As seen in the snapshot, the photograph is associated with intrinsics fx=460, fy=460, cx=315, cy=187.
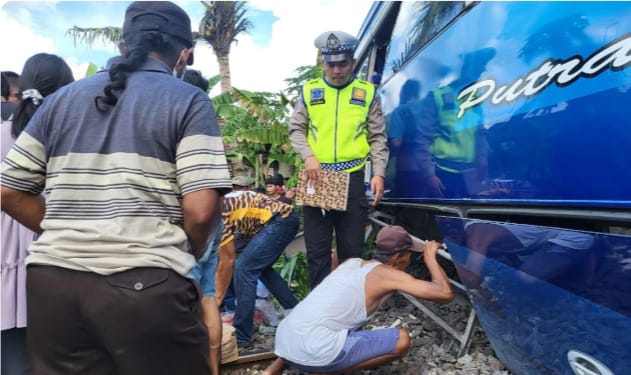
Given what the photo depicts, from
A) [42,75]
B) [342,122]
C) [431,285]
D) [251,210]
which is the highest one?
[42,75]

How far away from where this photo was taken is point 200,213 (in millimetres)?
1354

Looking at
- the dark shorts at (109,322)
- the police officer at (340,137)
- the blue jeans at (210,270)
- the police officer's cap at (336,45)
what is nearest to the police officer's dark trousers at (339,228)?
the police officer at (340,137)

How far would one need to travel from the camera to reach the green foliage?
15.3 ft

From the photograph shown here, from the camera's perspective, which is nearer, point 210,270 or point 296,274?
point 210,270

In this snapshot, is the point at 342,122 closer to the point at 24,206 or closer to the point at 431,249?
the point at 431,249

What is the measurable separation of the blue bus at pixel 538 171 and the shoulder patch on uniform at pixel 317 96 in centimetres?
79

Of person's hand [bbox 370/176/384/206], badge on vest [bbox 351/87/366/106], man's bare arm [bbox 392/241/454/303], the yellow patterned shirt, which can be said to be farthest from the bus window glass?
the yellow patterned shirt

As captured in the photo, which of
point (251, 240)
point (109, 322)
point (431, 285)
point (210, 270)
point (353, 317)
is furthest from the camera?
point (251, 240)

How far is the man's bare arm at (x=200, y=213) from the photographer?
1345 mm

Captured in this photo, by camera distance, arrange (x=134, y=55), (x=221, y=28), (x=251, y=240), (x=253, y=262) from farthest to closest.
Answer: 1. (x=221, y=28)
2. (x=251, y=240)
3. (x=253, y=262)
4. (x=134, y=55)

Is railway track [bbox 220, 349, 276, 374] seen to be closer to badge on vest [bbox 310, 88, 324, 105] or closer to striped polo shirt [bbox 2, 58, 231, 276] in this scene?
badge on vest [bbox 310, 88, 324, 105]

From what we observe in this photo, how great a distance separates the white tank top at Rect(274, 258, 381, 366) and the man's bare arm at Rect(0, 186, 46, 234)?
1.53 m

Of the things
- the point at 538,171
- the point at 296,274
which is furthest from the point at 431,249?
the point at 296,274

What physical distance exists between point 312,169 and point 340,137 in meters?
0.27
